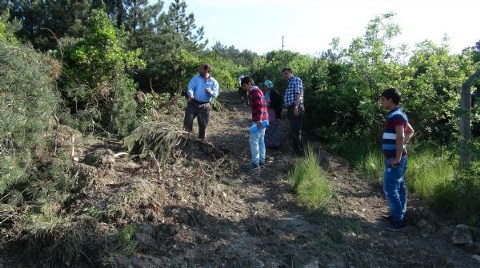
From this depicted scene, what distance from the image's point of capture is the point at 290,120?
8.01 meters

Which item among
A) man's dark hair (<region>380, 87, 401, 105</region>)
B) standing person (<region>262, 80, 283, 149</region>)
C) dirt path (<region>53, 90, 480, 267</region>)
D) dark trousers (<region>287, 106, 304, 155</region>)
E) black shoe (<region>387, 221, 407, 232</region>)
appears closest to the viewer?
dirt path (<region>53, 90, 480, 267</region>)

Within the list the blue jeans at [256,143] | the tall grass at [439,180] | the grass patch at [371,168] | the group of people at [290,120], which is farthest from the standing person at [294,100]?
the tall grass at [439,180]

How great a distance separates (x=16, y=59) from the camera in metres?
5.23

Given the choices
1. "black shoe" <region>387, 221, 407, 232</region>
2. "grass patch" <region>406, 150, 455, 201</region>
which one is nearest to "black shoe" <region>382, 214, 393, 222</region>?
"black shoe" <region>387, 221, 407, 232</region>

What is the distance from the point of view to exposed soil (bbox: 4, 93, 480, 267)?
4.72 meters

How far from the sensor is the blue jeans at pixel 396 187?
5.25m

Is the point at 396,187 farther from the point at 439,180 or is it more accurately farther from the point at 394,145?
the point at 439,180

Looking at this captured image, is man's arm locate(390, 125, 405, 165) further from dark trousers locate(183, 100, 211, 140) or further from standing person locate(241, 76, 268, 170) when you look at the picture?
dark trousers locate(183, 100, 211, 140)

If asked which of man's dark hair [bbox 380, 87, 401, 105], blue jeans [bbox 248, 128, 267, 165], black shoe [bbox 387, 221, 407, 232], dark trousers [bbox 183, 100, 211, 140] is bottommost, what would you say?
black shoe [bbox 387, 221, 407, 232]

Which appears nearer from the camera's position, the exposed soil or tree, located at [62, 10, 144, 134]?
the exposed soil

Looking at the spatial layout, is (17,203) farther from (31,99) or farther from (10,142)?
(31,99)

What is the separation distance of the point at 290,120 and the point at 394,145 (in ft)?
9.94

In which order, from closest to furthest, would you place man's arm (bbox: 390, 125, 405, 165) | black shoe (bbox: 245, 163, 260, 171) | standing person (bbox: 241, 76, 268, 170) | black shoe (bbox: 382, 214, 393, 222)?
man's arm (bbox: 390, 125, 405, 165)
black shoe (bbox: 382, 214, 393, 222)
standing person (bbox: 241, 76, 268, 170)
black shoe (bbox: 245, 163, 260, 171)

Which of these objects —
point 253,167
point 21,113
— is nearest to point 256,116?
point 253,167
